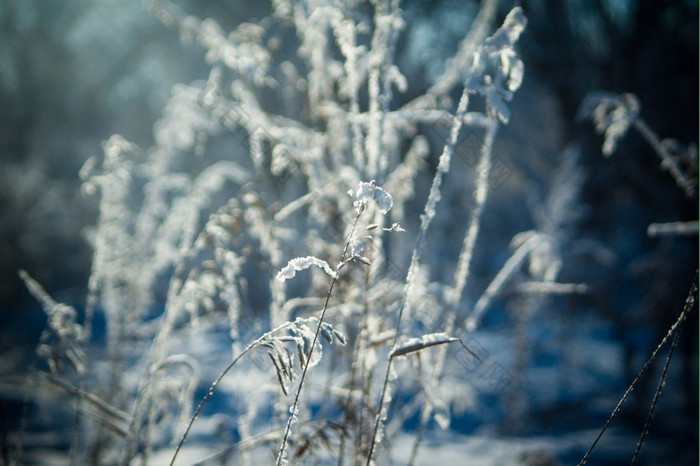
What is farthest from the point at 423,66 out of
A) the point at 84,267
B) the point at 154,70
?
the point at 84,267

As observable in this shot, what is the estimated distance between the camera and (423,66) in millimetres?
5336

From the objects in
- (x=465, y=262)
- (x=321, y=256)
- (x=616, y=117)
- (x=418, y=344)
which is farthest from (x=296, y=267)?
(x=616, y=117)

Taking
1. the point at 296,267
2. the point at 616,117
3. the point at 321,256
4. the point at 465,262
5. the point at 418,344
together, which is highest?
the point at 616,117

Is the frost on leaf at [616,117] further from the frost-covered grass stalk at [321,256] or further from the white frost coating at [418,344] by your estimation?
the white frost coating at [418,344]

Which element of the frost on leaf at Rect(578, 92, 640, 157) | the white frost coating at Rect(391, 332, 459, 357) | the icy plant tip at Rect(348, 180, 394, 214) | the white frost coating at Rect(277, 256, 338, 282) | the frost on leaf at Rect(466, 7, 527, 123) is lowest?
the white frost coating at Rect(391, 332, 459, 357)

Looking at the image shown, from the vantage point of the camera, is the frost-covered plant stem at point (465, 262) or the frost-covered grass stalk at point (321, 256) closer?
the frost-covered grass stalk at point (321, 256)

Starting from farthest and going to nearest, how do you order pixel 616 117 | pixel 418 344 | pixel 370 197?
pixel 616 117
pixel 418 344
pixel 370 197

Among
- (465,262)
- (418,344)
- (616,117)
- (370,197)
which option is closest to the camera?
(370,197)

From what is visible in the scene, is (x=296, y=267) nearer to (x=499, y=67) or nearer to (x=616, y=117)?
(x=499, y=67)

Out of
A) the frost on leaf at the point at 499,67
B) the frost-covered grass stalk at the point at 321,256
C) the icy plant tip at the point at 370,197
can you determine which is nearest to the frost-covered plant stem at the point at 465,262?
the frost-covered grass stalk at the point at 321,256

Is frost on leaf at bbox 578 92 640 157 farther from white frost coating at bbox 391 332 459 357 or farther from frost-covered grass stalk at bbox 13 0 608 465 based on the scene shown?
white frost coating at bbox 391 332 459 357

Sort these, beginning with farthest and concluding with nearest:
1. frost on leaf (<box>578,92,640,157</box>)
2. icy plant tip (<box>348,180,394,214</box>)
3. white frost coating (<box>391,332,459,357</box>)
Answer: frost on leaf (<box>578,92,640,157</box>) → white frost coating (<box>391,332,459,357</box>) → icy plant tip (<box>348,180,394,214</box>)

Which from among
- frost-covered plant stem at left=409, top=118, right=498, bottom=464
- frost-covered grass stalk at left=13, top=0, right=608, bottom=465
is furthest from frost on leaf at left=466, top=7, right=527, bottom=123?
frost-covered plant stem at left=409, top=118, right=498, bottom=464

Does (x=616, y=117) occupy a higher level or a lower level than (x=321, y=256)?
higher
